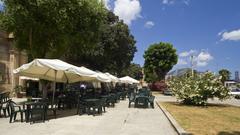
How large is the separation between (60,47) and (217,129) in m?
17.1

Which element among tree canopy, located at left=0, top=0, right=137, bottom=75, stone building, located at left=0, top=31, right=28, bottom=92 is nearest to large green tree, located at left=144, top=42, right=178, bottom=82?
stone building, located at left=0, top=31, right=28, bottom=92

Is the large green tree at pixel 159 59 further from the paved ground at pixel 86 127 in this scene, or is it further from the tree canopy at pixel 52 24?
the paved ground at pixel 86 127

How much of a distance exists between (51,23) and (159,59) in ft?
161

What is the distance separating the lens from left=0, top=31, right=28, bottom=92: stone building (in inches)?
1304

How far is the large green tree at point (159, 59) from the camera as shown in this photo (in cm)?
7231

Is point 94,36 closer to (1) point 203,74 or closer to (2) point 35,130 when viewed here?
(1) point 203,74

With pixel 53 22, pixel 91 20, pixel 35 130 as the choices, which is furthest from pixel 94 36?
pixel 35 130

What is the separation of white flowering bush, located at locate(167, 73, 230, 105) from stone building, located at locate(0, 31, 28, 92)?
51.4 ft

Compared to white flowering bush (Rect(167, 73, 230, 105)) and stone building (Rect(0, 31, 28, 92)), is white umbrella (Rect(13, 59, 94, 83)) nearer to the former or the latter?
white flowering bush (Rect(167, 73, 230, 105))

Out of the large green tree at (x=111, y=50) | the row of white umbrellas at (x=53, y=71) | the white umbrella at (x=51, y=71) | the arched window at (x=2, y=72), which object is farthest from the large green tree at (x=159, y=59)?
the white umbrella at (x=51, y=71)

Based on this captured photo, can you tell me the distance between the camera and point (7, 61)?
33969 millimetres

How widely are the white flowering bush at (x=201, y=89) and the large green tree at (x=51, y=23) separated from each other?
323 inches

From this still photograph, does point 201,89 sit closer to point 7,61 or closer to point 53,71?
point 53,71

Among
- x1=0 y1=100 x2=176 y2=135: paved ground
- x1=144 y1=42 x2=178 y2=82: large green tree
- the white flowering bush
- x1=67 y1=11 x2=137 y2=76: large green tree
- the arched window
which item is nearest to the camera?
x1=0 y1=100 x2=176 y2=135: paved ground
